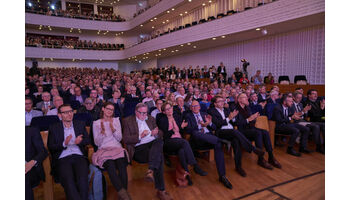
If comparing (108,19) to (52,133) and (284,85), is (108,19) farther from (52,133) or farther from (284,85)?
(52,133)

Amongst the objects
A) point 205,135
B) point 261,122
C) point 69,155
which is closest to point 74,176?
point 69,155

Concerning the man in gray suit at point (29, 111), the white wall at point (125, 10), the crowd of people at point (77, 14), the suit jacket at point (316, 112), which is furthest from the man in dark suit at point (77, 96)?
the white wall at point (125, 10)

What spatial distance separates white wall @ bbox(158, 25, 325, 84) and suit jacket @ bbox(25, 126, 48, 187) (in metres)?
8.75

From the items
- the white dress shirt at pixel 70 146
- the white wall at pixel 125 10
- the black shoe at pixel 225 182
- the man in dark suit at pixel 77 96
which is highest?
the white wall at pixel 125 10

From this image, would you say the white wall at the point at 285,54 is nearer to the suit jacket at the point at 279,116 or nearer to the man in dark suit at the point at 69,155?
the suit jacket at the point at 279,116

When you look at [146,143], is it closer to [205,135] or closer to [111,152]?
[111,152]

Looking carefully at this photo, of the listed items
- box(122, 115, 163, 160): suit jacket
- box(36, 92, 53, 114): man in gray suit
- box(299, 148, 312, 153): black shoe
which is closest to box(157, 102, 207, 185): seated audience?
box(122, 115, 163, 160): suit jacket

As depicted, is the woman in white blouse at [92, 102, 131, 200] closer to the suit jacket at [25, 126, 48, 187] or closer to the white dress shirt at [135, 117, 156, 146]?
the white dress shirt at [135, 117, 156, 146]

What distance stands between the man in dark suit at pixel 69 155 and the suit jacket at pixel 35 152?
0.43 feet

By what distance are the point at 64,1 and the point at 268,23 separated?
17086mm

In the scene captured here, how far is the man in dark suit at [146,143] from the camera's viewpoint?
222 cm

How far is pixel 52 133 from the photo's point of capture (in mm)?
2166

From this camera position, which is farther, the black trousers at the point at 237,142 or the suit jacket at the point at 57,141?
the black trousers at the point at 237,142
